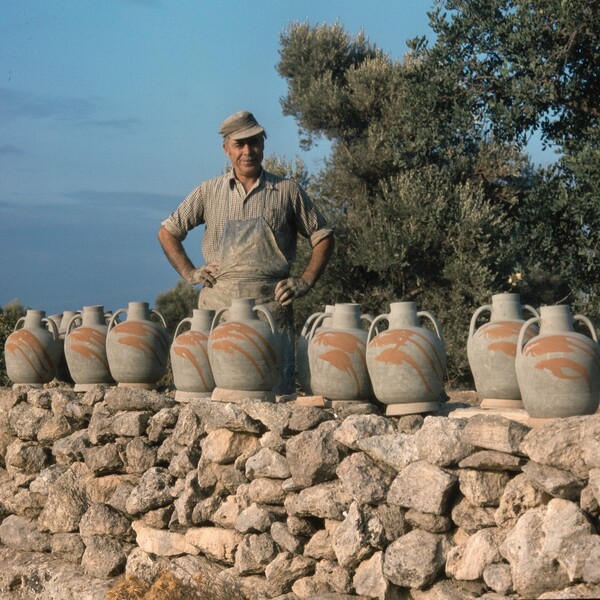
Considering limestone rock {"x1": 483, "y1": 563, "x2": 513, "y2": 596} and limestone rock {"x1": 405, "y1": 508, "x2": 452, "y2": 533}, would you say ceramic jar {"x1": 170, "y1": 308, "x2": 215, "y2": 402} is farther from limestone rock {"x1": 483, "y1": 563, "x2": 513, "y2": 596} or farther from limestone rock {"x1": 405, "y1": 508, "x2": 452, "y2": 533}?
limestone rock {"x1": 483, "y1": 563, "x2": 513, "y2": 596}

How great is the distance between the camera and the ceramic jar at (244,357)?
590 cm

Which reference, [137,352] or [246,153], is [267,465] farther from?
[246,153]

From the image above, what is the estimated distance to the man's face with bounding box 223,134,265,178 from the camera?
23.3 ft

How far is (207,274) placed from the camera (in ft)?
23.5

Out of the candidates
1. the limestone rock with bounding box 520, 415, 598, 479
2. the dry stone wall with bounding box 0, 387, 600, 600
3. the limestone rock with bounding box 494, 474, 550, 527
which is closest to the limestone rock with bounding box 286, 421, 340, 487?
the dry stone wall with bounding box 0, 387, 600, 600

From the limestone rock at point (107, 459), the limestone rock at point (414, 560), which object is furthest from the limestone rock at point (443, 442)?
the limestone rock at point (107, 459)

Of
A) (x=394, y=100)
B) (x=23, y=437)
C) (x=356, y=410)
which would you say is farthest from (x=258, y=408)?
(x=394, y=100)

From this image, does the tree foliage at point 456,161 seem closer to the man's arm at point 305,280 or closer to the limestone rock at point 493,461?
the man's arm at point 305,280

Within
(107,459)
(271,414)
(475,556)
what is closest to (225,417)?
(271,414)

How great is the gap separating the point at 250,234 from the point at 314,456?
237cm

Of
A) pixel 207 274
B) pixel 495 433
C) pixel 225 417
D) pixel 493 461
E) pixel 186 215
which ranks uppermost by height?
pixel 186 215

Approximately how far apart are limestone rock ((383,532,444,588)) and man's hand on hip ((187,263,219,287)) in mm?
2978

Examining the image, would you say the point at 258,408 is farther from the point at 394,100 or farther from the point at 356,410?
the point at 394,100

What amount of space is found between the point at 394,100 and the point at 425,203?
99.1 inches
